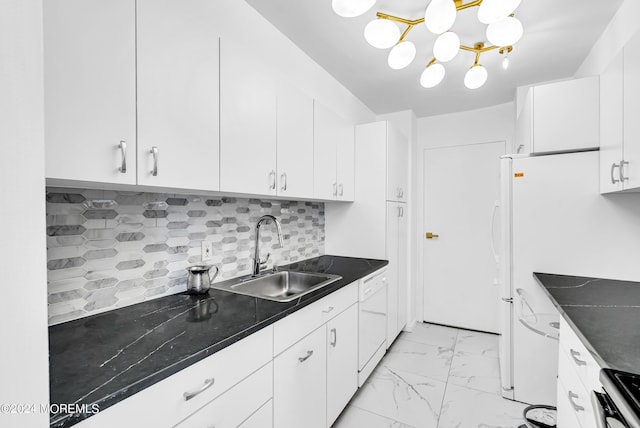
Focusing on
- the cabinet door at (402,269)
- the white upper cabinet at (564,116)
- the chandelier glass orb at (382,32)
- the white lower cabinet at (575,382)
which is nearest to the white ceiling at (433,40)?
the chandelier glass orb at (382,32)

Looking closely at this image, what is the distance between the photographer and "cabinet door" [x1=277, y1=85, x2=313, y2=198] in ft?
5.62

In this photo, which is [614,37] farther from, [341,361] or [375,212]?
[341,361]

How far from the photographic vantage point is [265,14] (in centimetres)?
185

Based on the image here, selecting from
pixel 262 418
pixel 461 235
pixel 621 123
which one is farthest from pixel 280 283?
pixel 461 235

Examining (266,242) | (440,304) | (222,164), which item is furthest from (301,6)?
(440,304)

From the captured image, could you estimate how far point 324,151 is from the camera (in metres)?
2.20

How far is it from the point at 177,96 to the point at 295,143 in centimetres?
82

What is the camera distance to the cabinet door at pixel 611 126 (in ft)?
4.95

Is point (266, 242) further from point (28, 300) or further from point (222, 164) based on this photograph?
point (28, 300)

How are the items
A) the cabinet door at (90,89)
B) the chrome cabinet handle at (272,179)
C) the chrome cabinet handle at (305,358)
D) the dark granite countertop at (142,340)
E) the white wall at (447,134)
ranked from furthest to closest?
the white wall at (447,134), the chrome cabinet handle at (272,179), the chrome cabinet handle at (305,358), the cabinet door at (90,89), the dark granite countertop at (142,340)

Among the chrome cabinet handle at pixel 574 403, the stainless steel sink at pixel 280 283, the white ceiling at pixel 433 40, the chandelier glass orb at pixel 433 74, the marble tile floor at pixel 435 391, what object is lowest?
the marble tile floor at pixel 435 391

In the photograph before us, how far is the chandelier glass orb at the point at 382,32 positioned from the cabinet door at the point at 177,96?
2.70ft

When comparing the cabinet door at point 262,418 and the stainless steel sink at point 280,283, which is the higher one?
the stainless steel sink at point 280,283

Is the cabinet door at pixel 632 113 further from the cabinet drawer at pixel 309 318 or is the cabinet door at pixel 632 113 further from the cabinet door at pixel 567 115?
the cabinet drawer at pixel 309 318
